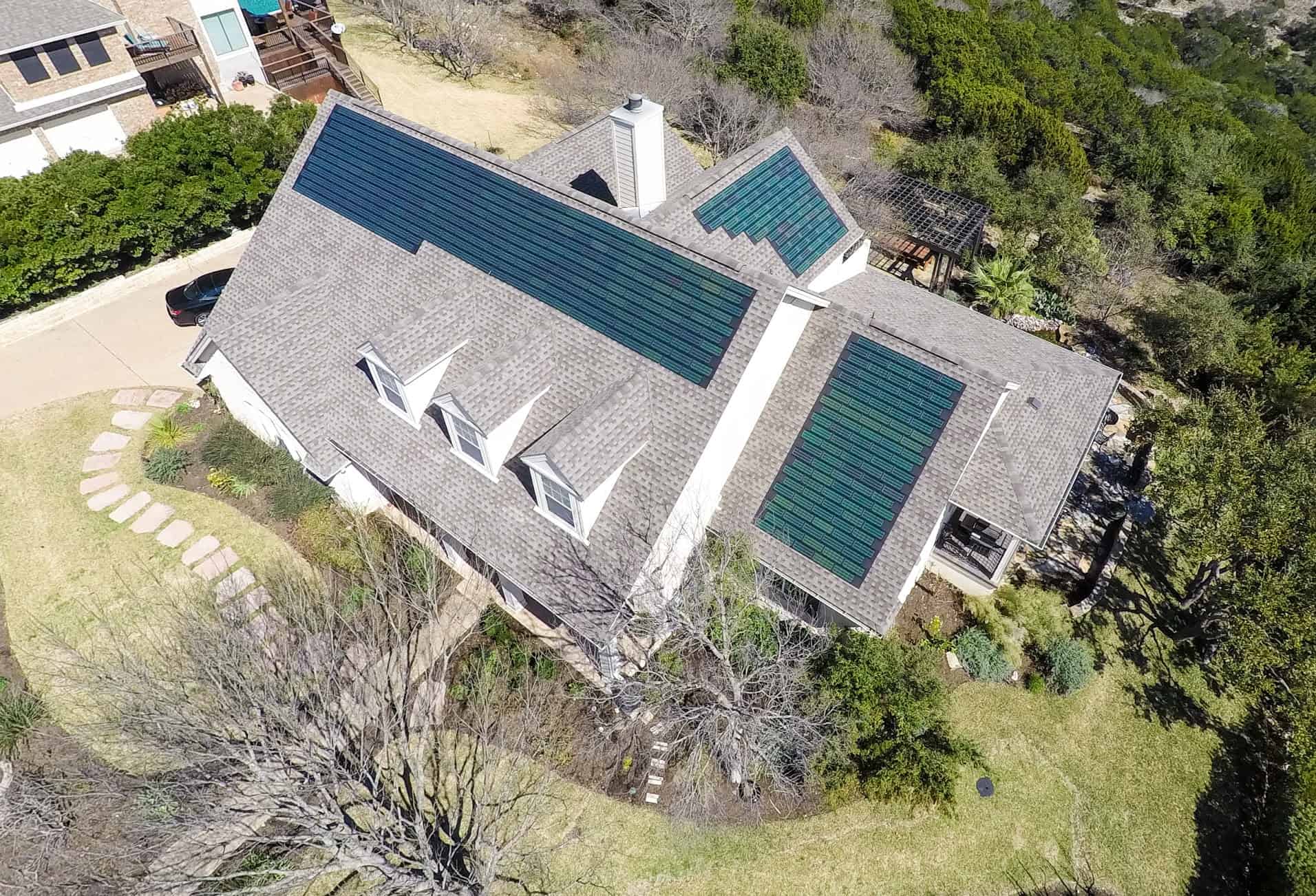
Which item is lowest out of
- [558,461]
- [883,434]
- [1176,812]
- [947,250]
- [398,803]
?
[398,803]

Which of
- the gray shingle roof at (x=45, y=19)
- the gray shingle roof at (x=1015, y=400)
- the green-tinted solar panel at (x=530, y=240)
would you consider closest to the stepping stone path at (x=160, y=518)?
the green-tinted solar panel at (x=530, y=240)

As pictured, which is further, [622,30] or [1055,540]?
[622,30]

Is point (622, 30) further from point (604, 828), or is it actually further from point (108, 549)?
point (604, 828)

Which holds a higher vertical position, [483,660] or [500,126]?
[500,126]

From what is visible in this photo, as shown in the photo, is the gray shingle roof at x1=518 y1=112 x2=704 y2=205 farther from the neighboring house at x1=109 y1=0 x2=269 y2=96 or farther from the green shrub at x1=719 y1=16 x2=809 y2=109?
the neighboring house at x1=109 y1=0 x2=269 y2=96

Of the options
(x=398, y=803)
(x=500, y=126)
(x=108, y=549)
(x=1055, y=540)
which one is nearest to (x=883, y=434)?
(x=1055, y=540)

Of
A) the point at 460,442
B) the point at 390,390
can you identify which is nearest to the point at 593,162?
the point at 390,390

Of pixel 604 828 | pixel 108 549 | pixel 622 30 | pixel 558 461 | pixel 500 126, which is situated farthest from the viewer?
pixel 622 30

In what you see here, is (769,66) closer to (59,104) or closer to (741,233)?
(741,233)
